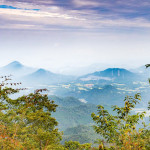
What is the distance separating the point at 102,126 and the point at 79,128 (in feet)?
479

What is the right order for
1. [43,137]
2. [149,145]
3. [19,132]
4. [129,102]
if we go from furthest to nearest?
[19,132] < [43,137] < [129,102] < [149,145]

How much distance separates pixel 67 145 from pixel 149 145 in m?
13.2

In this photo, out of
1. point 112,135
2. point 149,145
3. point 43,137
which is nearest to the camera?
point 149,145

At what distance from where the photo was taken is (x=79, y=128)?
14575cm

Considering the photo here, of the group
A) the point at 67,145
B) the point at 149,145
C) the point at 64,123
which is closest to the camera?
the point at 149,145

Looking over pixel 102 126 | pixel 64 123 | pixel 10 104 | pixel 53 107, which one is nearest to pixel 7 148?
pixel 102 126

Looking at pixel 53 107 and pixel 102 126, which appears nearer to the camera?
pixel 102 126

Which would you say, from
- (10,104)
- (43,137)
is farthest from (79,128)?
(43,137)

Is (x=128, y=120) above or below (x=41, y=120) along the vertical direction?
above

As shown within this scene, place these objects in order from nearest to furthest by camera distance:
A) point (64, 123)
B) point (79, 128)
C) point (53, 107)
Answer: point (53, 107)
point (79, 128)
point (64, 123)

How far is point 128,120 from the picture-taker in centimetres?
666

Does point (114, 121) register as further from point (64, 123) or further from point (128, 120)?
point (64, 123)

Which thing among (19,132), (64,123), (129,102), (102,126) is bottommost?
(64,123)

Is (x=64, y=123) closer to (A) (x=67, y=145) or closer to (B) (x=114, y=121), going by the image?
(A) (x=67, y=145)
